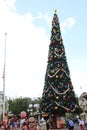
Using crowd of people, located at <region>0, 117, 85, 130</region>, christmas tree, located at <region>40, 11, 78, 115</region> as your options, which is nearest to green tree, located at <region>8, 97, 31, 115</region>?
christmas tree, located at <region>40, 11, 78, 115</region>

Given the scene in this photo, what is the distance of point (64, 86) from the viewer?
4438 cm

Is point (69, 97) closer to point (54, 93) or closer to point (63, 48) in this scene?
point (54, 93)

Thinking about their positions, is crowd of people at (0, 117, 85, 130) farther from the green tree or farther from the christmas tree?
the green tree

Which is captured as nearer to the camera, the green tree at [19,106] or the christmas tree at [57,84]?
the christmas tree at [57,84]

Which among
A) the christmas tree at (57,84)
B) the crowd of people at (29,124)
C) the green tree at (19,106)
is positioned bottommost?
the crowd of people at (29,124)

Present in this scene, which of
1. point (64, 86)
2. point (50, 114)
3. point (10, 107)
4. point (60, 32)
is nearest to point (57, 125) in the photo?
point (50, 114)

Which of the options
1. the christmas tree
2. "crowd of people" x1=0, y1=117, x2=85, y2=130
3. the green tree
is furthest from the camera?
the green tree

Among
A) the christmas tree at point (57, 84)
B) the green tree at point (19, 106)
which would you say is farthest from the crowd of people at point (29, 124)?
the green tree at point (19, 106)

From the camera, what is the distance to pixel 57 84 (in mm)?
44156

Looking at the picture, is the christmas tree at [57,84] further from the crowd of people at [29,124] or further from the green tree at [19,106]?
the green tree at [19,106]

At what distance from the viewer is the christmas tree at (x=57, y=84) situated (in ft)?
144

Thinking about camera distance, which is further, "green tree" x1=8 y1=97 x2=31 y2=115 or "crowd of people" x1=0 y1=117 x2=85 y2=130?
"green tree" x1=8 y1=97 x2=31 y2=115

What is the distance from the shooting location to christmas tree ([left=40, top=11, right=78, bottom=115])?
43.8 meters

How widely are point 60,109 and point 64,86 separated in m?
2.71
